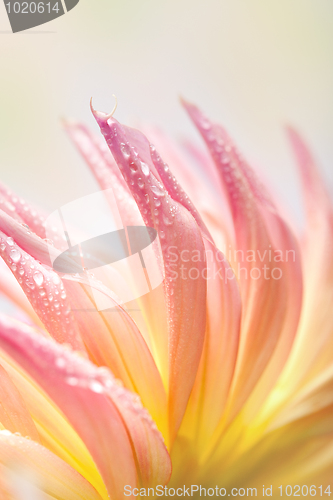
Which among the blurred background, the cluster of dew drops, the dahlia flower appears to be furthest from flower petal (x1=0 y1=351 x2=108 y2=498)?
the blurred background

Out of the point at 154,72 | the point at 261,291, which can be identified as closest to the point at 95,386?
the point at 261,291

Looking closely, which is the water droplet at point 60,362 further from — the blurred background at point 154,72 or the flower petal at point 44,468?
the blurred background at point 154,72

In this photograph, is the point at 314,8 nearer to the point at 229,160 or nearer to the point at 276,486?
the point at 229,160

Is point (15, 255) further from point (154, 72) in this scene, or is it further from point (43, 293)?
point (154, 72)

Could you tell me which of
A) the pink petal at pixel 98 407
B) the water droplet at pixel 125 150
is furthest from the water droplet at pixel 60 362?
the water droplet at pixel 125 150

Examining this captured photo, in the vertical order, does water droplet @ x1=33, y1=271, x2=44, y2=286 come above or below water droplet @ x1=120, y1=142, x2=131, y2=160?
below

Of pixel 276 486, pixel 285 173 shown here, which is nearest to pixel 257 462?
pixel 276 486

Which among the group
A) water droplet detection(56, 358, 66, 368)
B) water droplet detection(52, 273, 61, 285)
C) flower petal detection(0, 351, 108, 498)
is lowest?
flower petal detection(0, 351, 108, 498)

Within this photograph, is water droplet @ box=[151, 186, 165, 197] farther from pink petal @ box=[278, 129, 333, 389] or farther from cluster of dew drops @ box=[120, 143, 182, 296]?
pink petal @ box=[278, 129, 333, 389]
